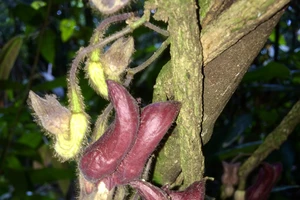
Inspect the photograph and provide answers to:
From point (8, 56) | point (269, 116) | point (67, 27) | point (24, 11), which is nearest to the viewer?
point (8, 56)

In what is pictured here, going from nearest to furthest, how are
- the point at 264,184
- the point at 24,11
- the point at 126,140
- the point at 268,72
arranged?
the point at 126,140 < the point at 264,184 < the point at 268,72 < the point at 24,11

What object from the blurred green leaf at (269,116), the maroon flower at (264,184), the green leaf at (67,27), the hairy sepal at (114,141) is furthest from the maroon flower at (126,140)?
the green leaf at (67,27)

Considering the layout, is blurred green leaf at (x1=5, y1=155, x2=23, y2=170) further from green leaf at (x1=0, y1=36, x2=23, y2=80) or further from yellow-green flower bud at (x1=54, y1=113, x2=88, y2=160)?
yellow-green flower bud at (x1=54, y1=113, x2=88, y2=160)

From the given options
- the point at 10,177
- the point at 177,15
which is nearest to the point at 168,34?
the point at 177,15

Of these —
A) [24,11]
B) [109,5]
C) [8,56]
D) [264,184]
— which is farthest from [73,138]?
[24,11]

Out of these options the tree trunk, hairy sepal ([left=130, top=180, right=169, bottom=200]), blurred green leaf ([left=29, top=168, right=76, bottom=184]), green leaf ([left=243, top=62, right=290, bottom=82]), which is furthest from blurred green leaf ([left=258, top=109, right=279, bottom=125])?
hairy sepal ([left=130, top=180, right=169, bottom=200])

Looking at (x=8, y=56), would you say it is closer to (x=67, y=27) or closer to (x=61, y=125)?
(x=67, y=27)

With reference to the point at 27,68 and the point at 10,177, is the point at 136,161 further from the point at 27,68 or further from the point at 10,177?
the point at 27,68
